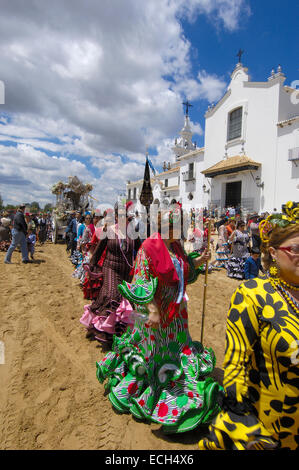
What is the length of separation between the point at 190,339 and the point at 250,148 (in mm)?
18473

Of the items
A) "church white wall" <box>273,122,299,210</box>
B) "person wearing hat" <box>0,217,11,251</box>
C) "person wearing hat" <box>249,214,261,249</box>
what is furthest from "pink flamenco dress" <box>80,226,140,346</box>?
"church white wall" <box>273,122,299,210</box>

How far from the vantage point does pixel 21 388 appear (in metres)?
2.62

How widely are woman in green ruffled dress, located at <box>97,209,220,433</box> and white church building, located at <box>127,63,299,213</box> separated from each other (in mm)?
11704

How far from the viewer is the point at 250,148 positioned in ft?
58.6

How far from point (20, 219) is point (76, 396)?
23.8ft

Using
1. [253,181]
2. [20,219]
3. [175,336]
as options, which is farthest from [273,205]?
[175,336]

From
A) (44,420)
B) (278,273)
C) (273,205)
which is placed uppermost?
(273,205)

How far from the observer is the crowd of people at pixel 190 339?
3.90 ft

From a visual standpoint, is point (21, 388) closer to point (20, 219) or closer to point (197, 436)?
point (197, 436)

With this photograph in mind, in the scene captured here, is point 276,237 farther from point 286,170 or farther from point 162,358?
point 286,170

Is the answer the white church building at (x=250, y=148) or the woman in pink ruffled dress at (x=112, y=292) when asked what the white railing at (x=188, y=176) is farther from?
the woman in pink ruffled dress at (x=112, y=292)

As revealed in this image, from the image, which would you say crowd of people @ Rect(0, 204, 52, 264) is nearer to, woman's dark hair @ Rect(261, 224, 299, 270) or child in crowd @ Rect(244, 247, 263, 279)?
child in crowd @ Rect(244, 247, 263, 279)

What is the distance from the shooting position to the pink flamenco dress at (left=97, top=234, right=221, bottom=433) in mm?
2029

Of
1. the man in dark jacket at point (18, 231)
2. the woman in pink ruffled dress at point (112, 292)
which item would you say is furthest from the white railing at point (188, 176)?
the woman in pink ruffled dress at point (112, 292)
